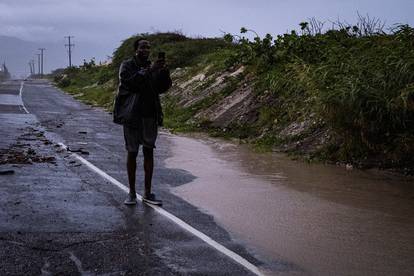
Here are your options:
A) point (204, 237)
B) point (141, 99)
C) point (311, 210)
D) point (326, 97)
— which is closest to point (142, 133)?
point (141, 99)

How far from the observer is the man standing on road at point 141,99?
275 inches

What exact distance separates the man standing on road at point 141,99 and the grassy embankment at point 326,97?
167 inches

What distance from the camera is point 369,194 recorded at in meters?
8.35

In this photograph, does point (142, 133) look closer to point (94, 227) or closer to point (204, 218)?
point (204, 218)

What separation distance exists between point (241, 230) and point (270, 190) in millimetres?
2373

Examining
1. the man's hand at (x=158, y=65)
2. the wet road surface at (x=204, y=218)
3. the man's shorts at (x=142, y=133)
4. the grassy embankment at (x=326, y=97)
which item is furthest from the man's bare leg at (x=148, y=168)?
the grassy embankment at (x=326, y=97)

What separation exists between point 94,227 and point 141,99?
178 cm

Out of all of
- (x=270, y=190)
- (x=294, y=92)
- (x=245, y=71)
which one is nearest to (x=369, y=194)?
(x=270, y=190)

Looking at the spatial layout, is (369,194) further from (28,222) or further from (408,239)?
(28,222)

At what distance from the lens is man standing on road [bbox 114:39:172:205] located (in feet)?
22.9

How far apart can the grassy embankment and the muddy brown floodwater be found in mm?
662

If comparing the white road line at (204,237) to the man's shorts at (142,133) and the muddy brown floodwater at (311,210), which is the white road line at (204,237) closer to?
the muddy brown floodwater at (311,210)

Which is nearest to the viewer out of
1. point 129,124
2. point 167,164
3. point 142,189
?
point 129,124

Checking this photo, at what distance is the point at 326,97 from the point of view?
1062 cm
